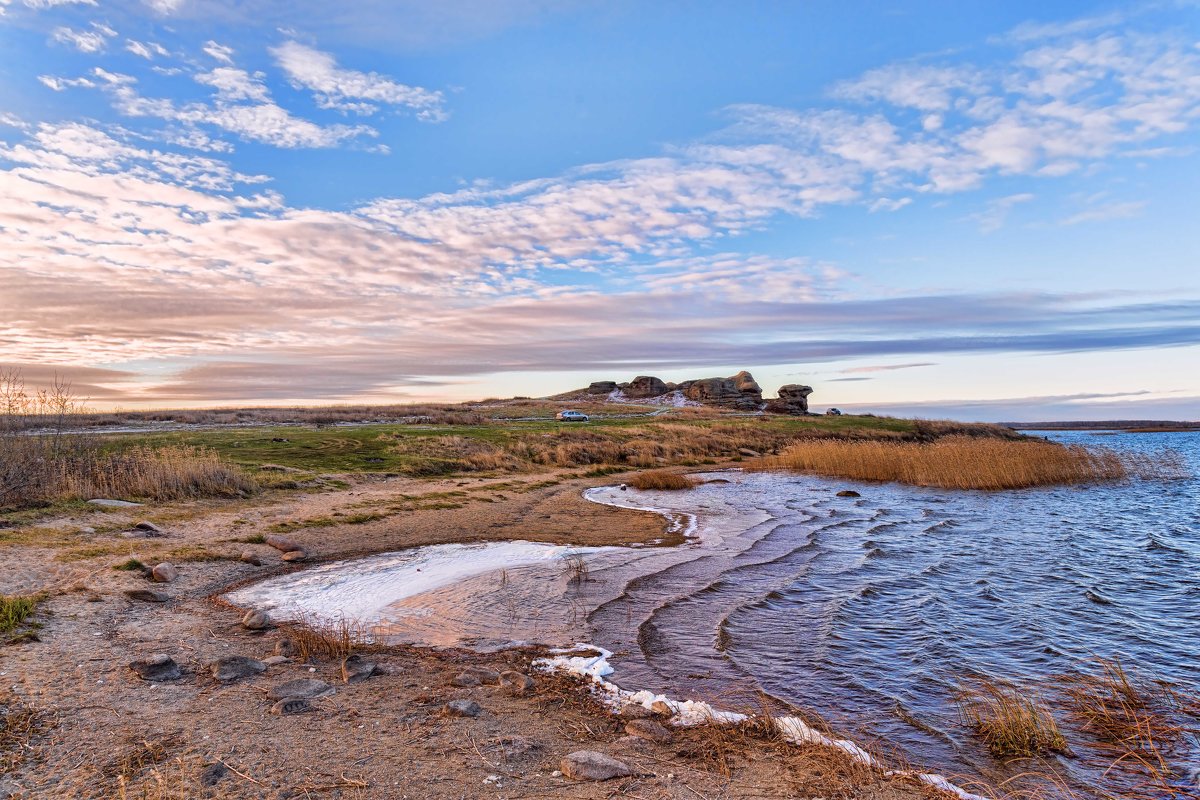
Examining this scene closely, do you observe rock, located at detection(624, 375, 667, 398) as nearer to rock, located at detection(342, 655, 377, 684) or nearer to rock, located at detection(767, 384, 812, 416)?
rock, located at detection(767, 384, 812, 416)

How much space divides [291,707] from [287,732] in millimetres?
597

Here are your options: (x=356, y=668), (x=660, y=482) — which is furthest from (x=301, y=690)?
(x=660, y=482)

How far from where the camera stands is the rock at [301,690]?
7.35m

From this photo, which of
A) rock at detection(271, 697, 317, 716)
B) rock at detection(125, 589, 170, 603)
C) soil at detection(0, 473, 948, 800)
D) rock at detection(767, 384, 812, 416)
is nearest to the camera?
soil at detection(0, 473, 948, 800)

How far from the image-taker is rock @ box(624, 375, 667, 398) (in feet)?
446

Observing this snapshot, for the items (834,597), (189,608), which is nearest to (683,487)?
(834,597)

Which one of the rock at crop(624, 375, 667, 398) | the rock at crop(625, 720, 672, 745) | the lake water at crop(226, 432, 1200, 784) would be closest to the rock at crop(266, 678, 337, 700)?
the lake water at crop(226, 432, 1200, 784)

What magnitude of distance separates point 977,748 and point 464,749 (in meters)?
5.19

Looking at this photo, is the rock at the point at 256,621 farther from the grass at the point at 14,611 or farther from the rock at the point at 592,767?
the rock at the point at 592,767

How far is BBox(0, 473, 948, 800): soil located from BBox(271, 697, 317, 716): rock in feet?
0.30

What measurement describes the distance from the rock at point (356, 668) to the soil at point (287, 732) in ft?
0.32

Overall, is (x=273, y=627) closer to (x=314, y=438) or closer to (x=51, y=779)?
(x=51, y=779)

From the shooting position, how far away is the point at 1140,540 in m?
19.6

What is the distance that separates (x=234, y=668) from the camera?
26.3 ft
